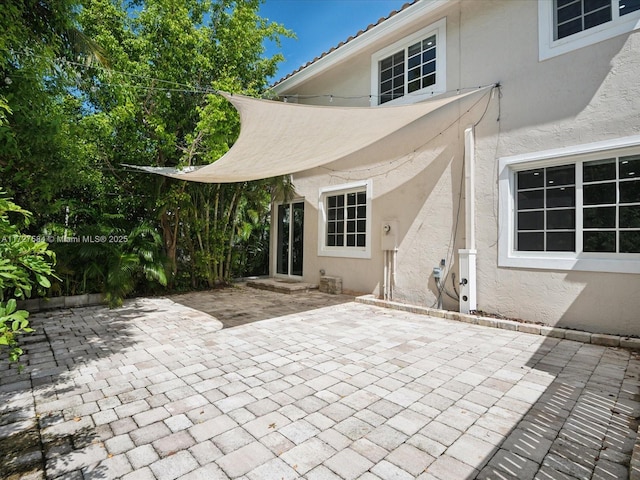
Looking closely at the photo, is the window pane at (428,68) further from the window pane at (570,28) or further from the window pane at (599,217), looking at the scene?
the window pane at (599,217)

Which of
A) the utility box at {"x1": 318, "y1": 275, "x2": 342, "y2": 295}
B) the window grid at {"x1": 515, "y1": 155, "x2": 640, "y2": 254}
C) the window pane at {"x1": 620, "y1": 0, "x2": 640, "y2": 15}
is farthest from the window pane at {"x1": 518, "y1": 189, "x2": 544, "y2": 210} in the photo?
the utility box at {"x1": 318, "y1": 275, "x2": 342, "y2": 295}

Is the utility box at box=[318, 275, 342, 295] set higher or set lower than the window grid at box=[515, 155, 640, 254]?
lower

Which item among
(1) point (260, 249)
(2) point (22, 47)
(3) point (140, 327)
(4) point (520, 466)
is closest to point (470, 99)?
(4) point (520, 466)

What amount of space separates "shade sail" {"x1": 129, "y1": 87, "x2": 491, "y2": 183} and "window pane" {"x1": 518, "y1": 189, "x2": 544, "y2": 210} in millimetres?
1993

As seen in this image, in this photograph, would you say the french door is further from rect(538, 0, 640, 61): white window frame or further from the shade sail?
rect(538, 0, 640, 61): white window frame

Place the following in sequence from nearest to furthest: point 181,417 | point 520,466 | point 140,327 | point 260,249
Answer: point 520,466
point 181,417
point 140,327
point 260,249

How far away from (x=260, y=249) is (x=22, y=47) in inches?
365

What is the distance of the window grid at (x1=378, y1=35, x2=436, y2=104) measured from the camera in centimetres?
718

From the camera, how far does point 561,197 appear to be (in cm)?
548

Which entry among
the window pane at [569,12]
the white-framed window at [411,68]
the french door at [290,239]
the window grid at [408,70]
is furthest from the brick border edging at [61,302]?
the window pane at [569,12]

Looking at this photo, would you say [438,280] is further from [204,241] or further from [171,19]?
[171,19]

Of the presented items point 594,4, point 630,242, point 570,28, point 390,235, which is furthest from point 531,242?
point 594,4

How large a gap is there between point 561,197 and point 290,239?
7427 mm

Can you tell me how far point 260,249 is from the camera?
40.9 feet
